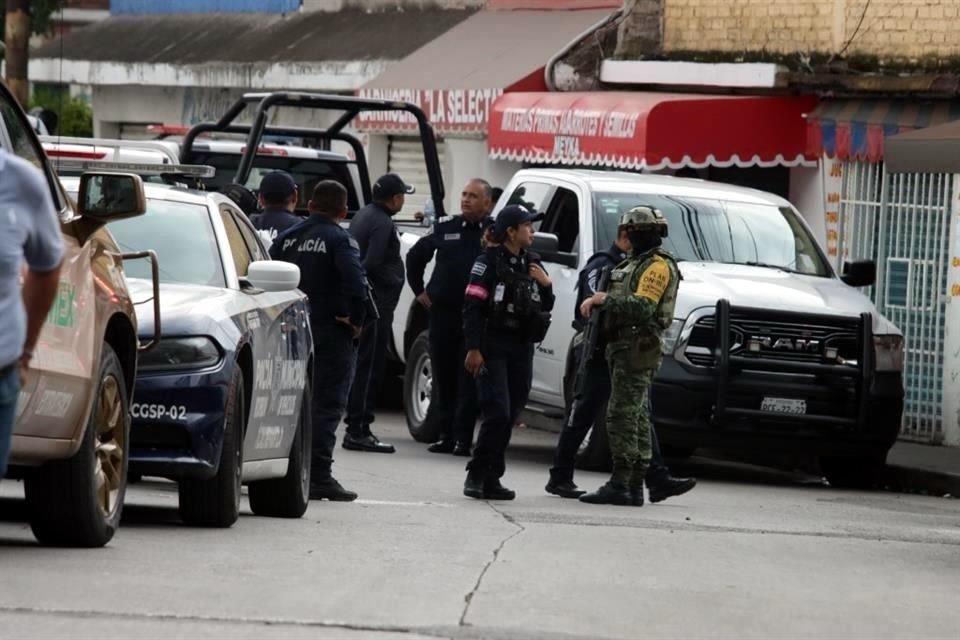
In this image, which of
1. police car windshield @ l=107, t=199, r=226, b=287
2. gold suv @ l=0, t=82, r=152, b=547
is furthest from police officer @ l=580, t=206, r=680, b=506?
gold suv @ l=0, t=82, r=152, b=547

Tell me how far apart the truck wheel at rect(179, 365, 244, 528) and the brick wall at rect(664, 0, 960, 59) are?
11.5 meters

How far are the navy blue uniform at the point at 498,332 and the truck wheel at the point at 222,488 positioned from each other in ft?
10.1

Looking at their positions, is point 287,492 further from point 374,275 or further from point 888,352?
point 374,275

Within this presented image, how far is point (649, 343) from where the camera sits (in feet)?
43.9

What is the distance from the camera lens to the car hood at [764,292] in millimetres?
15695

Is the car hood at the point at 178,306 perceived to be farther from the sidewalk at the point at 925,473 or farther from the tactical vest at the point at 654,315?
the sidewalk at the point at 925,473

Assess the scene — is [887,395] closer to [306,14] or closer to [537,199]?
[537,199]

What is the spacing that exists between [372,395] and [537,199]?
1860 mm

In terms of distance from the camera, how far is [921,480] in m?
17.0

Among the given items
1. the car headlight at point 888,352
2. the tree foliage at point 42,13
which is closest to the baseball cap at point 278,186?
the car headlight at point 888,352

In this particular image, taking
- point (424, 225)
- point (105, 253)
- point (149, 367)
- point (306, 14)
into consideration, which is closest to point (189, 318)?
point (149, 367)

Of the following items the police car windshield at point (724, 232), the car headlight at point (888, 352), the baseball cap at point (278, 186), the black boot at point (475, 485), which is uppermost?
the baseball cap at point (278, 186)

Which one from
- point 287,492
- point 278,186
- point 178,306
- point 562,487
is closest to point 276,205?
point 278,186

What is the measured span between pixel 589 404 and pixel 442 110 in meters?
13.9
